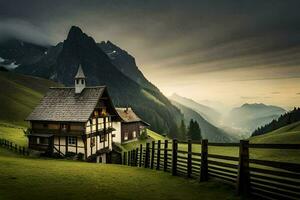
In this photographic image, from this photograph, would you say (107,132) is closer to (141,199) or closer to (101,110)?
(101,110)

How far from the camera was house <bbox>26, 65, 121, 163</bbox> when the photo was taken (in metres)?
45.8

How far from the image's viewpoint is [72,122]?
4572cm

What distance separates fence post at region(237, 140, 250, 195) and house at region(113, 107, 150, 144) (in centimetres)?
5798

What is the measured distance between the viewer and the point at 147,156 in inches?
990

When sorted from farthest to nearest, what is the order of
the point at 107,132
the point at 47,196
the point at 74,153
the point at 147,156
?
the point at 107,132 < the point at 74,153 < the point at 147,156 < the point at 47,196

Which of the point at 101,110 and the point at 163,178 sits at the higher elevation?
the point at 101,110

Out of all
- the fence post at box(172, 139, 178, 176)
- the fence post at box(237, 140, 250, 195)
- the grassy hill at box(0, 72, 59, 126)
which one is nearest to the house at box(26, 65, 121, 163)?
the fence post at box(172, 139, 178, 176)

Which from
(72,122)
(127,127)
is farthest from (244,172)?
(127,127)

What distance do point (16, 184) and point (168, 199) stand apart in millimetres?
8257

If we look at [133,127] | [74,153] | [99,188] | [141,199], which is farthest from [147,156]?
[133,127]

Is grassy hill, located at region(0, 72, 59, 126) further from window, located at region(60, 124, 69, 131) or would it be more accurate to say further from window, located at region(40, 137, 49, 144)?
window, located at region(60, 124, 69, 131)

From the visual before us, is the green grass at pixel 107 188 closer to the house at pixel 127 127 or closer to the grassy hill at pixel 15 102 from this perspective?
the house at pixel 127 127

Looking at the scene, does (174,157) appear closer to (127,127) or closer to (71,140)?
(71,140)

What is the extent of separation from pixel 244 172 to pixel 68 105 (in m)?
41.0
